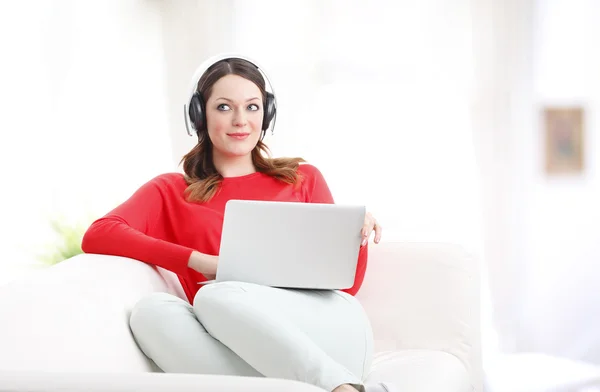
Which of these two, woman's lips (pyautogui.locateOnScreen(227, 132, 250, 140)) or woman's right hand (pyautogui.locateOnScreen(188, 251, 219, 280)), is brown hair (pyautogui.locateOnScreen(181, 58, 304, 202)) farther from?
woman's right hand (pyautogui.locateOnScreen(188, 251, 219, 280))

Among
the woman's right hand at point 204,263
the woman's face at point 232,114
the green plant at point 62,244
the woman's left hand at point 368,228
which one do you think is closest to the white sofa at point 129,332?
the woman's right hand at point 204,263

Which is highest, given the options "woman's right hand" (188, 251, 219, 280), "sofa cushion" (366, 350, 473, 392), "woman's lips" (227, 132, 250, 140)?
"woman's lips" (227, 132, 250, 140)

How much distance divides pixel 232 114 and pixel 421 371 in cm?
86

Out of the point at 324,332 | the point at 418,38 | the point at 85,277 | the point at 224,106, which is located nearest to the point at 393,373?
the point at 324,332

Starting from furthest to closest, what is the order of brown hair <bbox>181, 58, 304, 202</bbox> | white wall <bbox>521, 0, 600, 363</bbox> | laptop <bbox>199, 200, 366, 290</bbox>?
white wall <bbox>521, 0, 600, 363</bbox> → brown hair <bbox>181, 58, 304, 202</bbox> → laptop <bbox>199, 200, 366, 290</bbox>

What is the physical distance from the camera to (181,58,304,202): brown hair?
7.17 ft

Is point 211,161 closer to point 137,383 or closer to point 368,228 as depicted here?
point 368,228

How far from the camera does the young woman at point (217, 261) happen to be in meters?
1.53

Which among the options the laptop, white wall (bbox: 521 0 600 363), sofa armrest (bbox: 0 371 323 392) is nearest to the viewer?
sofa armrest (bbox: 0 371 323 392)

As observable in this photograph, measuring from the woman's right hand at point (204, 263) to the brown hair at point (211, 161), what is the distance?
26 centimetres

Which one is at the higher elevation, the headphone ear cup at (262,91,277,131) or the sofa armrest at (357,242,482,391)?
the headphone ear cup at (262,91,277,131)

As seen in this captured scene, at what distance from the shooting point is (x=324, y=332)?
1701 millimetres

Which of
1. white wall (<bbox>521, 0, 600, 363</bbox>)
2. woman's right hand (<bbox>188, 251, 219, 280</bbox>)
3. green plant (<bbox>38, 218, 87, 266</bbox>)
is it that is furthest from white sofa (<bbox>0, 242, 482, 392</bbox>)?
white wall (<bbox>521, 0, 600, 363</bbox>)

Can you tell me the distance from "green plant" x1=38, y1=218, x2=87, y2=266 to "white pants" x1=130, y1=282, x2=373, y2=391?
1540 millimetres
